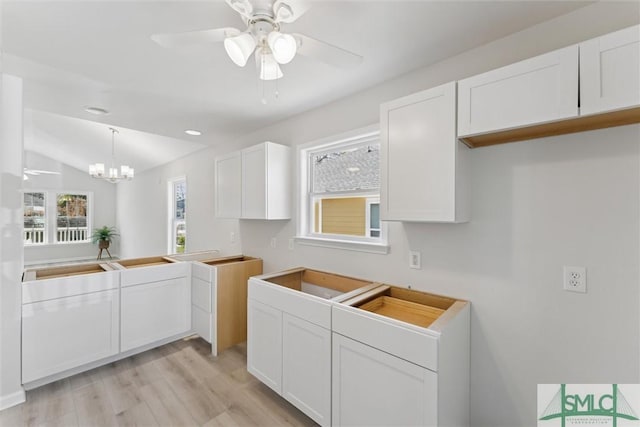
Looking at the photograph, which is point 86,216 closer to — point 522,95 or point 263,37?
point 263,37

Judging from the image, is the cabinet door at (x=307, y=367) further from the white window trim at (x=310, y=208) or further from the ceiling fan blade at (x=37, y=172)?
the ceiling fan blade at (x=37, y=172)

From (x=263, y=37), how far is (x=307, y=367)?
1928 mm

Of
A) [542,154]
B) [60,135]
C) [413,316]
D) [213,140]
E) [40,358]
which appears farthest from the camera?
[60,135]

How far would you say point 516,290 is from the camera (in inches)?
61.6

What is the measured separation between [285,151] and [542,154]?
84.1 inches

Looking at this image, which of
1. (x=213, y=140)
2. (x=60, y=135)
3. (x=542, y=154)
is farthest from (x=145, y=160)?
(x=542, y=154)

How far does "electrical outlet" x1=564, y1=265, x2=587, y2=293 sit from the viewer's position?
137cm

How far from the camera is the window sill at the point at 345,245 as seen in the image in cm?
217

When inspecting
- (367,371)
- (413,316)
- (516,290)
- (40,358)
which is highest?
(516,290)

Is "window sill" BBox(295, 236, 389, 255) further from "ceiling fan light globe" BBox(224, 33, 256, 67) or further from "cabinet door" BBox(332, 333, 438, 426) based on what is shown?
"ceiling fan light globe" BBox(224, 33, 256, 67)

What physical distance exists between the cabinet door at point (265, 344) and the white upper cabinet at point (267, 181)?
955 mm

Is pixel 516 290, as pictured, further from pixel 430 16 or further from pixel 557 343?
pixel 430 16

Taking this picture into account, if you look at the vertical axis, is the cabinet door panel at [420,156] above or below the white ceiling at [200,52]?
A: below

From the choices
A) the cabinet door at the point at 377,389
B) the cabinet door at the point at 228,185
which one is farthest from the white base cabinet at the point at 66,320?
the cabinet door at the point at 377,389
